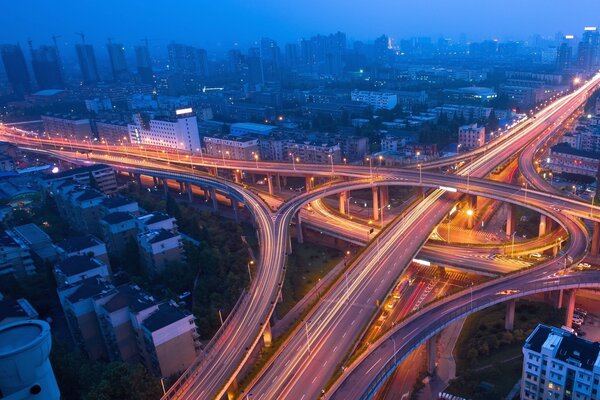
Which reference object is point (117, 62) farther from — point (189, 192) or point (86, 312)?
point (86, 312)

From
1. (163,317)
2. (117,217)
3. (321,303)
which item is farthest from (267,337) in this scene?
(117,217)

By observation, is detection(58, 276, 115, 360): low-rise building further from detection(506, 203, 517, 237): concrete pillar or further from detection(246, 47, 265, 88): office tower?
detection(246, 47, 265, 88): office tower

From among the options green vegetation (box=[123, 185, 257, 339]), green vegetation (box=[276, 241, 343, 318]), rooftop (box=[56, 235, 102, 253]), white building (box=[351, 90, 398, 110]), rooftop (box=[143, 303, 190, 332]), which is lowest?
green vegetation (box=[276, 241, 343, 318])

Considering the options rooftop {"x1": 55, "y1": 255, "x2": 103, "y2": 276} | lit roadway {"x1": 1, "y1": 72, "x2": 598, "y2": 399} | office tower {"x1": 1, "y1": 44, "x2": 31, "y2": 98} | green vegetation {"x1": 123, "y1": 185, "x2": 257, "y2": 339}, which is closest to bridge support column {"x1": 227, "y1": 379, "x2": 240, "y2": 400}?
lit roadway {"x1": 1, "y1": 72, "x2": 598, "y2": 399}

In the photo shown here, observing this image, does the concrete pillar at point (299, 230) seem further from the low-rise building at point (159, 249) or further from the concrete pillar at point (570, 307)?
the concrete pillar at point (570, 307)

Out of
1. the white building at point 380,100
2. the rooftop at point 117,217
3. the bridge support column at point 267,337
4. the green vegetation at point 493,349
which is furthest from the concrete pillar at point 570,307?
the white building at point 380,100

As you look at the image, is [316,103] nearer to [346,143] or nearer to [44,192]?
[346,143]

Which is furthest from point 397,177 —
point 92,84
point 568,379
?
point 92,84
